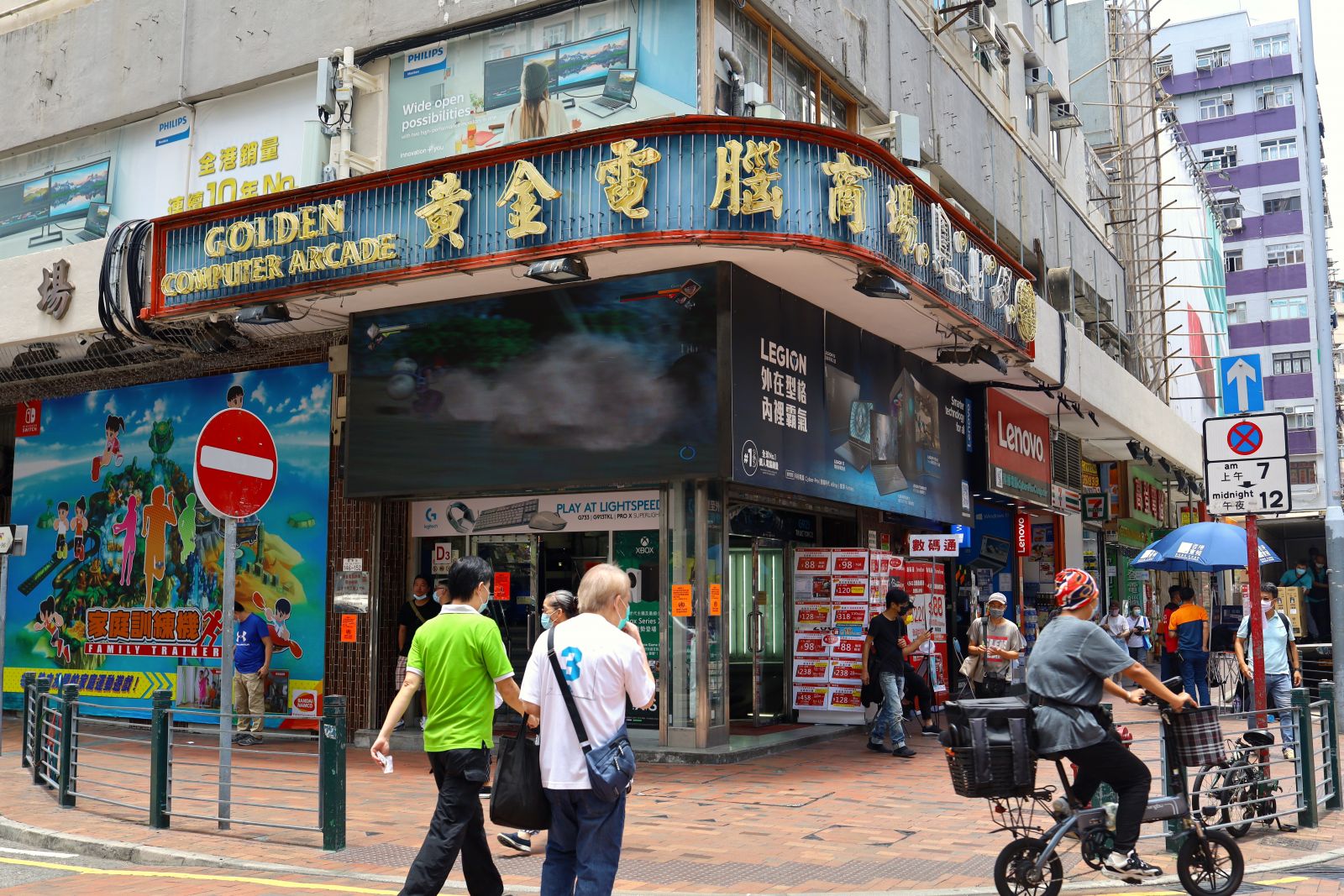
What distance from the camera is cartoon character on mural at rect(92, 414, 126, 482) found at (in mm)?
16438

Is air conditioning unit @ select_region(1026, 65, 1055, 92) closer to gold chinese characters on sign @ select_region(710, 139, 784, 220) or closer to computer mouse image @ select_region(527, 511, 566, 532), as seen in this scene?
gold chinese characters on sign @ select_region(710, 139, 784, 220)

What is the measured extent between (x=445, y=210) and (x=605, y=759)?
26.5ft

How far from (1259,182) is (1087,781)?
5807cm

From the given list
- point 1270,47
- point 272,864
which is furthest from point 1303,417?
point 272,864

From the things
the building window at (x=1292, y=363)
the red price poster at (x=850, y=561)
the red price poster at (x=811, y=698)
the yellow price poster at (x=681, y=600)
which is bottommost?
the red price poster at (x=811, y=698)

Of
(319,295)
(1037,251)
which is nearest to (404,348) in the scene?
(319,295)

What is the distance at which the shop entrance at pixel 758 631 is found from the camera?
46.0ft

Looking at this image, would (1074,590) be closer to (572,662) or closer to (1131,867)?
(1131,867)

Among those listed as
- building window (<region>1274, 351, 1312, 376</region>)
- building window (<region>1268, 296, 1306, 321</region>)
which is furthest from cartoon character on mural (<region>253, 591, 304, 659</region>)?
building window (<region>1268, 296, 1306, 321</region>)

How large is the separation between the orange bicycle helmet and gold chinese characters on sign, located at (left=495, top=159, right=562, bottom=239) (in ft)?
21.1

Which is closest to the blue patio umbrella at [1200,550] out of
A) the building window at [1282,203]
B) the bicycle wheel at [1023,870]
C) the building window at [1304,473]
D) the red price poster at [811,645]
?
the red price poster at [811,645]

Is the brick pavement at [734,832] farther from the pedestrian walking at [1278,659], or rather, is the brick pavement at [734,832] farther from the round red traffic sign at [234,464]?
the pedestrian walking at [1278,659]

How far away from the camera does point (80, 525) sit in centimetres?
1672

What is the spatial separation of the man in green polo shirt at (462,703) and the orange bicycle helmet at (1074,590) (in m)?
2.78
